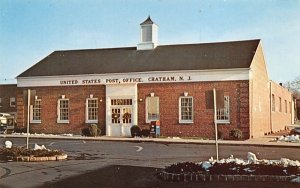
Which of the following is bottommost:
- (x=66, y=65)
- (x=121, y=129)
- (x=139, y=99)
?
(x=121, y=129)

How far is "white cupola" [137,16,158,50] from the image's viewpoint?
27.5m

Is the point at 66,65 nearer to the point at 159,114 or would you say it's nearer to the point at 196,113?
the point at 159,114

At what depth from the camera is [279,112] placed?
33.8 meters

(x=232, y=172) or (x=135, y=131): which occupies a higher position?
(x=135, y=131)

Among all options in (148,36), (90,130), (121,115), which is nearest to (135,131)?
(121,115)

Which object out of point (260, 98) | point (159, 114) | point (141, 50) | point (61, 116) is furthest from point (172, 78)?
point (61, 116)

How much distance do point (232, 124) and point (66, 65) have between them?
10.4m

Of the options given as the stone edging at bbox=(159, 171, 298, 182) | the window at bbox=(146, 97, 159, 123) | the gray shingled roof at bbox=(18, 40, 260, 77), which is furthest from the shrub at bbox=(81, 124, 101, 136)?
the stone edging at bbox=(159, 171, 298, 182)

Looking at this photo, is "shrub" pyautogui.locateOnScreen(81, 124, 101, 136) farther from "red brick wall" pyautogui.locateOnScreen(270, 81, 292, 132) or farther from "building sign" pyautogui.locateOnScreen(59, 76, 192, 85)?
"red brick wall" pyautogui.locateOnScreen(270, 81, 292, 132)

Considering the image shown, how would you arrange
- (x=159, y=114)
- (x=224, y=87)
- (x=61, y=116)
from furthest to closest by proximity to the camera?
(x=61, y=116), (x=159, y=114), (x=224, y=87)

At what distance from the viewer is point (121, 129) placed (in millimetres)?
25750

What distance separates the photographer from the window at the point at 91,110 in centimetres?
2620

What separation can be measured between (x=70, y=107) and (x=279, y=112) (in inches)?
654

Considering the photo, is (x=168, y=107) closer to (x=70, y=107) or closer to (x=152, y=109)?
(x=152, y=109)
